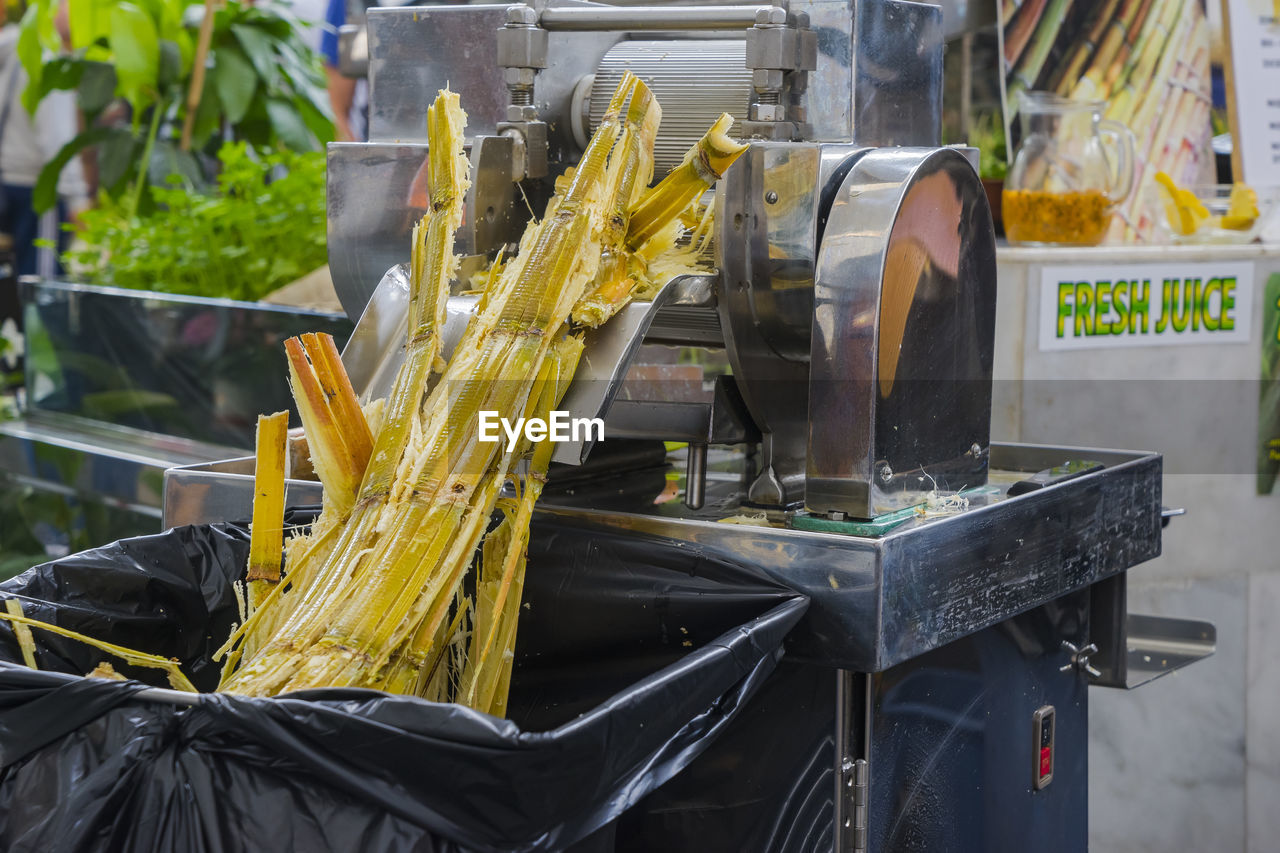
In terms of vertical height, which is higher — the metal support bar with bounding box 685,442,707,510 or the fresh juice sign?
the fresh juice sign

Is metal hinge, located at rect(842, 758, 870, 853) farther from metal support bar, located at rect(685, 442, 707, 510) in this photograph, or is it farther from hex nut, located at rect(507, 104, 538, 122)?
hex nut, located at rect(507, 104, 538, 122)

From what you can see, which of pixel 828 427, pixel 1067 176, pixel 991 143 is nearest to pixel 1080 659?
pixel 828 427

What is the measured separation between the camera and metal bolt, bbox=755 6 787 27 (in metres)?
1.28

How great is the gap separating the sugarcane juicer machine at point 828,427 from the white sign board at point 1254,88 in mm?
1385

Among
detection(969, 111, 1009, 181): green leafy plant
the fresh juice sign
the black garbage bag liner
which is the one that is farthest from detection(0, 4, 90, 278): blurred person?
the black garbage bag liner

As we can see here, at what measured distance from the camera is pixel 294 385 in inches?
47.9

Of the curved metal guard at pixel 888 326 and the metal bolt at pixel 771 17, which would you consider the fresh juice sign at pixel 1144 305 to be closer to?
the curved metal guard at pixel 888 326

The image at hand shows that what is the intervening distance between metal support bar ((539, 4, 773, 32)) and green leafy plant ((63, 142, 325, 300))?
158cm

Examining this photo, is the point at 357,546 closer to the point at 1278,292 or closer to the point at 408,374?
the point at 408,374

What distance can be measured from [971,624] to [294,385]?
2.26 ft

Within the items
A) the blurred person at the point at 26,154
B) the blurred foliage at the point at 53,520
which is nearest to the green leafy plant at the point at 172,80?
the blurred foliage at the point at 53,520

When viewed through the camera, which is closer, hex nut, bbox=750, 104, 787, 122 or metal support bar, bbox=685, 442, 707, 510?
hex nut, bbox=750, 104, 787, 122

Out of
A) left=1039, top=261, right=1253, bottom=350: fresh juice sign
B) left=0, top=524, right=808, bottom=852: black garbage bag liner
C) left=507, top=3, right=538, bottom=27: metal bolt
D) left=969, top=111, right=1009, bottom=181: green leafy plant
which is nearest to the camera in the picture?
left=0, top=524, right=808, bottom=852: black garbage bag liner

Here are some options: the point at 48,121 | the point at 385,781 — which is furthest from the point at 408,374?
the point at 48,121
